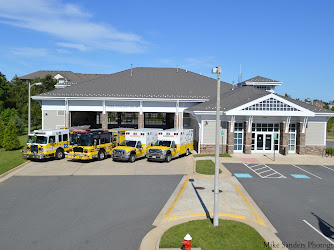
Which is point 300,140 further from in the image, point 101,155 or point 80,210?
point 80,210

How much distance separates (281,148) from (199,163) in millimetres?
11520

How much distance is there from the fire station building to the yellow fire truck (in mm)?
10215

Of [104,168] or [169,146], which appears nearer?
[104,168]

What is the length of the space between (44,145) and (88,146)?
3.98 meters

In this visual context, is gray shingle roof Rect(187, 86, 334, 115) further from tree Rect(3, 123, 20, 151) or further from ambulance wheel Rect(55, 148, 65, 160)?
tree Rect(3, 123, 20, 151)

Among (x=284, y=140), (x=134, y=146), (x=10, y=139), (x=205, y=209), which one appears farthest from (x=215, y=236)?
(x=10, y=139)

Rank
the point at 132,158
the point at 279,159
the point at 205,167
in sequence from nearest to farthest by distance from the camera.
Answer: the point at 205,167, the point at 132,158, the point at 279,159

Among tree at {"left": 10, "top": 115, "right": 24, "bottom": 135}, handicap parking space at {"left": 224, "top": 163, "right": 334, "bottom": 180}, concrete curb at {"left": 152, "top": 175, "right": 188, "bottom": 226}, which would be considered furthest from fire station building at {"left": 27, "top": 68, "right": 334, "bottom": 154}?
concrete curb at {"left": 152, "top": 175, "right": 188, "bottom": 226}

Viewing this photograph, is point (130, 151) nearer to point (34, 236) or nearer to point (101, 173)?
point (101, 173)

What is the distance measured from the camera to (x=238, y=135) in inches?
1262

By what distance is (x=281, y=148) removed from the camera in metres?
31.5

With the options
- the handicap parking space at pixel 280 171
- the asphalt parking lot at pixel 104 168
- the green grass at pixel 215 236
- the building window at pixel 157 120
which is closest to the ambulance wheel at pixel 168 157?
the asphalt parking lot at pixel 104 168

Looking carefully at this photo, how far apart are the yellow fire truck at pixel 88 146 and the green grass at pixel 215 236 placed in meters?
16.0

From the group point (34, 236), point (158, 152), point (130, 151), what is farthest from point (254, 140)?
point (34, 236)
